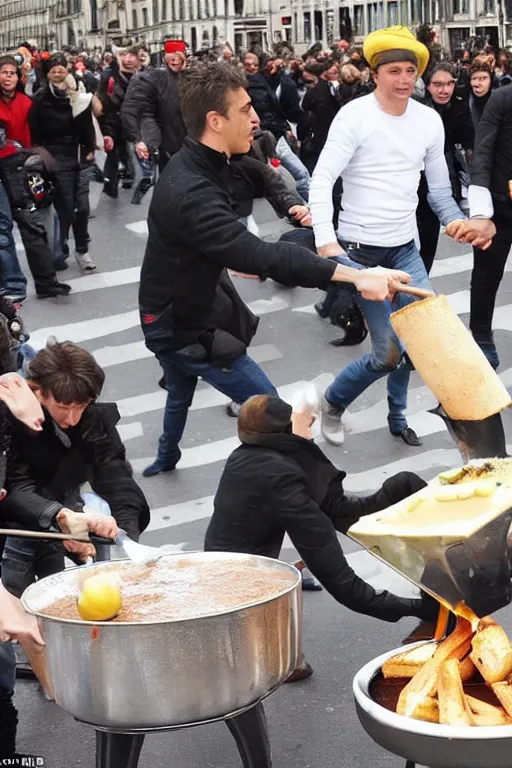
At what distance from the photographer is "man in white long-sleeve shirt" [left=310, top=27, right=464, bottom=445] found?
681 centimetres

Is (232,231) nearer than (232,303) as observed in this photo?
Yes

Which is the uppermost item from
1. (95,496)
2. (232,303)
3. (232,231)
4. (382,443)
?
(232,231)

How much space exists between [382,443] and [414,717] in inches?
189

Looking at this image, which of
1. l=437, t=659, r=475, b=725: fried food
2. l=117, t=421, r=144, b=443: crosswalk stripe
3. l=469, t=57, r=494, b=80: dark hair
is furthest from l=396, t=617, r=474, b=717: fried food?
l=469, t=57, r=494, b=80: dark hair

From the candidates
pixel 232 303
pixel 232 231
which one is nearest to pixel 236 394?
pixel 232 303

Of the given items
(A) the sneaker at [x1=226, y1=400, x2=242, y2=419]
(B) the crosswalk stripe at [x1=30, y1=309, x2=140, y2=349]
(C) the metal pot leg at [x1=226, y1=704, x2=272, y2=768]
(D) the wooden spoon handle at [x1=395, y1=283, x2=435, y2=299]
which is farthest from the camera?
(B) the crosswalk stripe at [x1=30, y1=309, x2=140, y2=349]

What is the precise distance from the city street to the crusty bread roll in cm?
131

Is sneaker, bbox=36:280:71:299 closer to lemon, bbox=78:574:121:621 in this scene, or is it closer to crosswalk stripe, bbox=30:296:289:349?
crosswalk stripe, bbox=30:296:289:349

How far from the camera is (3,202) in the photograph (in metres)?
10.6

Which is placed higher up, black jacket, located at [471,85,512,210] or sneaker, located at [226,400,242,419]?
black jacket, located at [471,85,512,210]

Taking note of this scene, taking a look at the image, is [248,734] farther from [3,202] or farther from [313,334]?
[3,202]

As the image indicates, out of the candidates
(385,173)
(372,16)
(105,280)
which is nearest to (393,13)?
(372,16)

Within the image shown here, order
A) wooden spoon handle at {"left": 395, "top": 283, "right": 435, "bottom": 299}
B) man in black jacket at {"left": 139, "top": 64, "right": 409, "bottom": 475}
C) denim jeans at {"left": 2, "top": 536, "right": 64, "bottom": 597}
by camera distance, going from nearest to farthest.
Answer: wooden spoon handle at {"left": 395, "top": 283, "right": 435, "bottom": 299}, denim jeans at {"left": 2, "top": 536, "right": 64, "bottom": 597}, man in black jacket at {"left": 139, "top": 64, "right": 409, "bottom": 475}

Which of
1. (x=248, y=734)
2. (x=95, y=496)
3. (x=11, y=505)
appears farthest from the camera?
(x=95, y=496)
